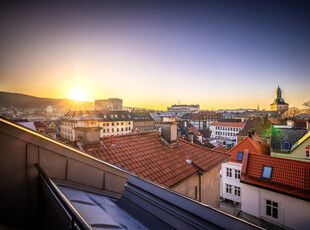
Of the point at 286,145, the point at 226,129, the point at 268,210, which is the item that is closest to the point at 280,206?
the point at 268,210

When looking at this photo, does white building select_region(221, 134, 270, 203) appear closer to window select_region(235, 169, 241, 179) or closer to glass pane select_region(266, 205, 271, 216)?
window select_region(235, 169, 241, 179)

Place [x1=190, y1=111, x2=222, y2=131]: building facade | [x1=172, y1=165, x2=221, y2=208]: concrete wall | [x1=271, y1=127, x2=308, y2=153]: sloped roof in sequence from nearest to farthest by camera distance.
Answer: [x1=172, y1=165, x2=221, y2=208]: concrete wall
[x1=271, y1=127, x2=308, y2=153]: sloped roof
[x1=190, y1=111, x2=222, y2=131]: building facade

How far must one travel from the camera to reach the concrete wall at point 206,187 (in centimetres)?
670

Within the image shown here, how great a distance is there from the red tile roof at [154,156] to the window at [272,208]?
18.4 ft

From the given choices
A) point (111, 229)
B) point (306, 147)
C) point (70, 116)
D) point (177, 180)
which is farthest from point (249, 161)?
point (70, 116)

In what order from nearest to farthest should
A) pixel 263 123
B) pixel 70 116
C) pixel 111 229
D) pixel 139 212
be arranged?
1. pixel 111 229
2. pixel 139 212
3. pixel 263 123
4. pixel 70 116

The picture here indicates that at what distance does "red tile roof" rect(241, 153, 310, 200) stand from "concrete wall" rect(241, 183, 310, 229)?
451 mm

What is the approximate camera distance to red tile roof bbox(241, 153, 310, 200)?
31.4 ft

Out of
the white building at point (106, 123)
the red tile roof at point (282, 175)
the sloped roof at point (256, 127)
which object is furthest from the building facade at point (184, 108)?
the red tile roof at point (282, 175)

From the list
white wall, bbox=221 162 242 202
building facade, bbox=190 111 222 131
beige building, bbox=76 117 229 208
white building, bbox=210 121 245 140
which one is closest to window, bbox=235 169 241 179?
white wall, bbox=221 162 242 202

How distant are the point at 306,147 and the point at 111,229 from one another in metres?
18.7

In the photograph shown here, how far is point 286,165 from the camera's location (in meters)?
10.8

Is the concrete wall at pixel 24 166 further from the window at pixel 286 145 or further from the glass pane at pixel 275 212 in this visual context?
the window at pixel 286 145

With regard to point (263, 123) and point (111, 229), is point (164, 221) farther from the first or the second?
point (263, 123)
